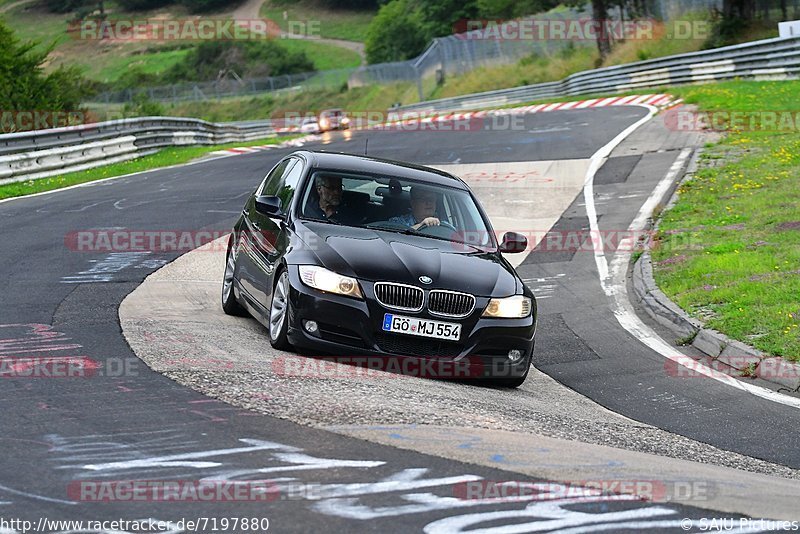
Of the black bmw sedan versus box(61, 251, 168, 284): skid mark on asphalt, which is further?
box(61, 251, 168, 284): skid mark on asphalt

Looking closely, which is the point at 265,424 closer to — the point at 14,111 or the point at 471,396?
the point at 471,396

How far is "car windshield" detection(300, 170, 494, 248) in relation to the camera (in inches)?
390

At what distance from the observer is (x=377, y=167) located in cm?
1048

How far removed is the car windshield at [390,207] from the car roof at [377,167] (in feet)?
0.30

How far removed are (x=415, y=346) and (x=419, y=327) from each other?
16 cm

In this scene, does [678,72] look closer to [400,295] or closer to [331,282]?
[400,295]

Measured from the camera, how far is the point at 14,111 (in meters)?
36.0

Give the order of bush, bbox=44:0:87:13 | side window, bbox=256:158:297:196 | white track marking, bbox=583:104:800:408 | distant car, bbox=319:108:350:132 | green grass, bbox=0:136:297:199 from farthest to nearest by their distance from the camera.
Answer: bush, bbox=44:0:87:13
distant car, bbox=319:108:350:132
green grass, bbox=0:136:297:199
side window, bbox=256:158:297:196
white track marking, bbox=583:104:800:408

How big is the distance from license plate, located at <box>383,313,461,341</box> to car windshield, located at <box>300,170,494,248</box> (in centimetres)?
136

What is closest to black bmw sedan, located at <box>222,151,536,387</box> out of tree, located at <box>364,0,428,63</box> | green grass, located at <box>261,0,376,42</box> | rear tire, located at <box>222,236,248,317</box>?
rear tire, located at <box>222,236,248,317</box>

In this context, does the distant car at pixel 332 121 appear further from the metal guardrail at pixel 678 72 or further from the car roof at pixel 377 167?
the car roof at pixel 377 167

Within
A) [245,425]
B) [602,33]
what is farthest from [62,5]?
[245,425]

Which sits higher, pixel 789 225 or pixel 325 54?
pixel 325 54

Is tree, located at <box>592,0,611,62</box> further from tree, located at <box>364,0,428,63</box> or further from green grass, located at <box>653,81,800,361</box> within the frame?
tree, located at <box>364,0,428,63</box>
